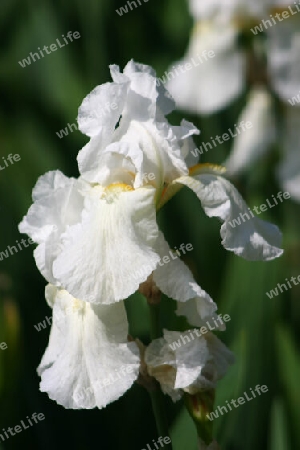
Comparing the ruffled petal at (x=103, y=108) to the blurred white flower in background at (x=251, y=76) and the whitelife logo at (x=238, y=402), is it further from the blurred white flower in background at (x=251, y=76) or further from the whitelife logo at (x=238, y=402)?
the blurred white flower in background at (x=251, y=76)

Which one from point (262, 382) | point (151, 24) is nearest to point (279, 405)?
point (262, 382)

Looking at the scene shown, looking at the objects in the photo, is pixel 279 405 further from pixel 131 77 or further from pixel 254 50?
A: pixel 254 50

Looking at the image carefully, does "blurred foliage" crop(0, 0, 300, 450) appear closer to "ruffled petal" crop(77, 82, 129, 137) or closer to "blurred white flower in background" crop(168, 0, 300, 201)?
"blurred white flower in background" crop(168, 0, 300, 201)

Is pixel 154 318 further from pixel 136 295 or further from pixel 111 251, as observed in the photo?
pixel 136 295

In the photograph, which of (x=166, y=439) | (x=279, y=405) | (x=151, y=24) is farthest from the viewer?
(x=151, y=24)

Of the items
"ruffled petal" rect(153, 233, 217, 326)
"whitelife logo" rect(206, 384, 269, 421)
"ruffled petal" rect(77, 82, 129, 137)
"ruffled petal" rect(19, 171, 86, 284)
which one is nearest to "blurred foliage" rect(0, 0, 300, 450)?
"whitelife logo" rect(206, 384, 269, 421)

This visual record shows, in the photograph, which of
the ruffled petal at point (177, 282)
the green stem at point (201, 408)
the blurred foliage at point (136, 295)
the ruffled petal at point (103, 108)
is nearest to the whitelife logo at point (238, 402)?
the blurred foliage at point (136, 295)

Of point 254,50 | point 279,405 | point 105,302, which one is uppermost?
point 254,50
